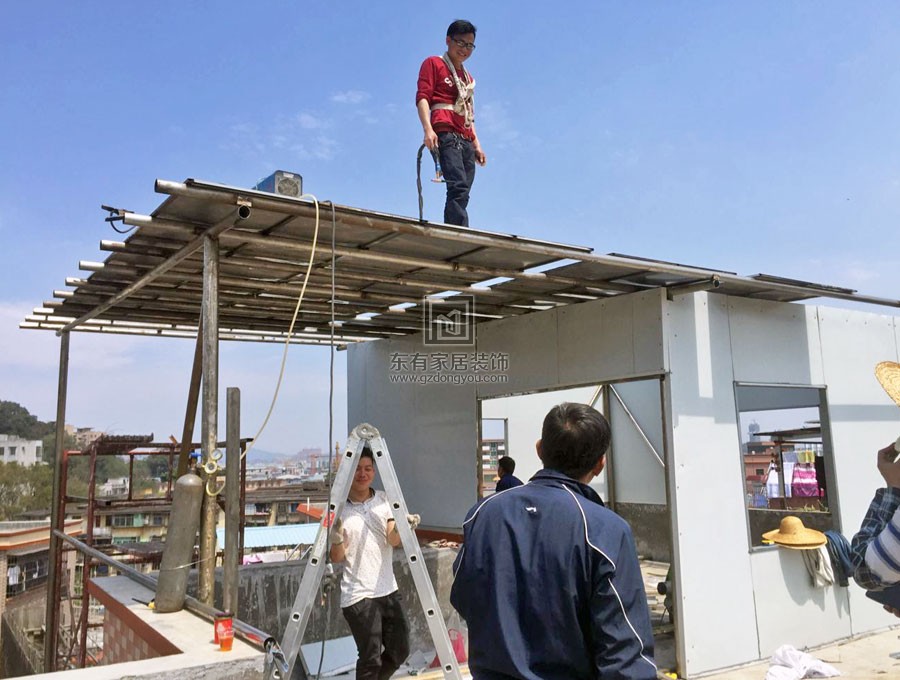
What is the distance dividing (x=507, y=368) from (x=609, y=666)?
6.29m

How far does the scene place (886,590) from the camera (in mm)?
2676

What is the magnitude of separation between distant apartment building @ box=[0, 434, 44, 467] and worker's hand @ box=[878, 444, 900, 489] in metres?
84.1

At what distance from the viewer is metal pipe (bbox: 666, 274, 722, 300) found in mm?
6071

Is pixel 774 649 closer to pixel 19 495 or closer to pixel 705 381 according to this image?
Result: pixel 705 381

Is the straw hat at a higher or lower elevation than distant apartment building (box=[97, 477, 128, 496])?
higher

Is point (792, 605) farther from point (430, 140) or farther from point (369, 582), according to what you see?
point (430, 140)

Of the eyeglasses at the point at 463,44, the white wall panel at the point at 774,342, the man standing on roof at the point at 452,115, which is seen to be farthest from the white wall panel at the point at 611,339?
the eyeglasses at the point at 463,44

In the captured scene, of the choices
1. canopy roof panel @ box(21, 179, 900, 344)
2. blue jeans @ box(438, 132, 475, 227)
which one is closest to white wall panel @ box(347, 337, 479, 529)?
canopy roof panel @ box(21, 179, 900, 344)

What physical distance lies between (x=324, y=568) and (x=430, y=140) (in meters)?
3.20

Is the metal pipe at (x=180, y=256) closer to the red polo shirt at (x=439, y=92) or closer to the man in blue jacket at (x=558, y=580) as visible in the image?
the red polo shirt at (x=439, y=92)

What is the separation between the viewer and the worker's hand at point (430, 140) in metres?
5.26

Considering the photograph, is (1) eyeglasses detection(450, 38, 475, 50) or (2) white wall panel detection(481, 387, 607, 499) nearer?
(1) eyeglasses detection(450, 38, 475, 50)

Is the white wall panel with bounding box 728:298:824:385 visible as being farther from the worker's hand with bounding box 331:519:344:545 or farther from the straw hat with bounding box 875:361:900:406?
the worker's hand with bounding box 331:519:344:545

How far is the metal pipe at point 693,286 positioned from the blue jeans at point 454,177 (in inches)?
85.9
